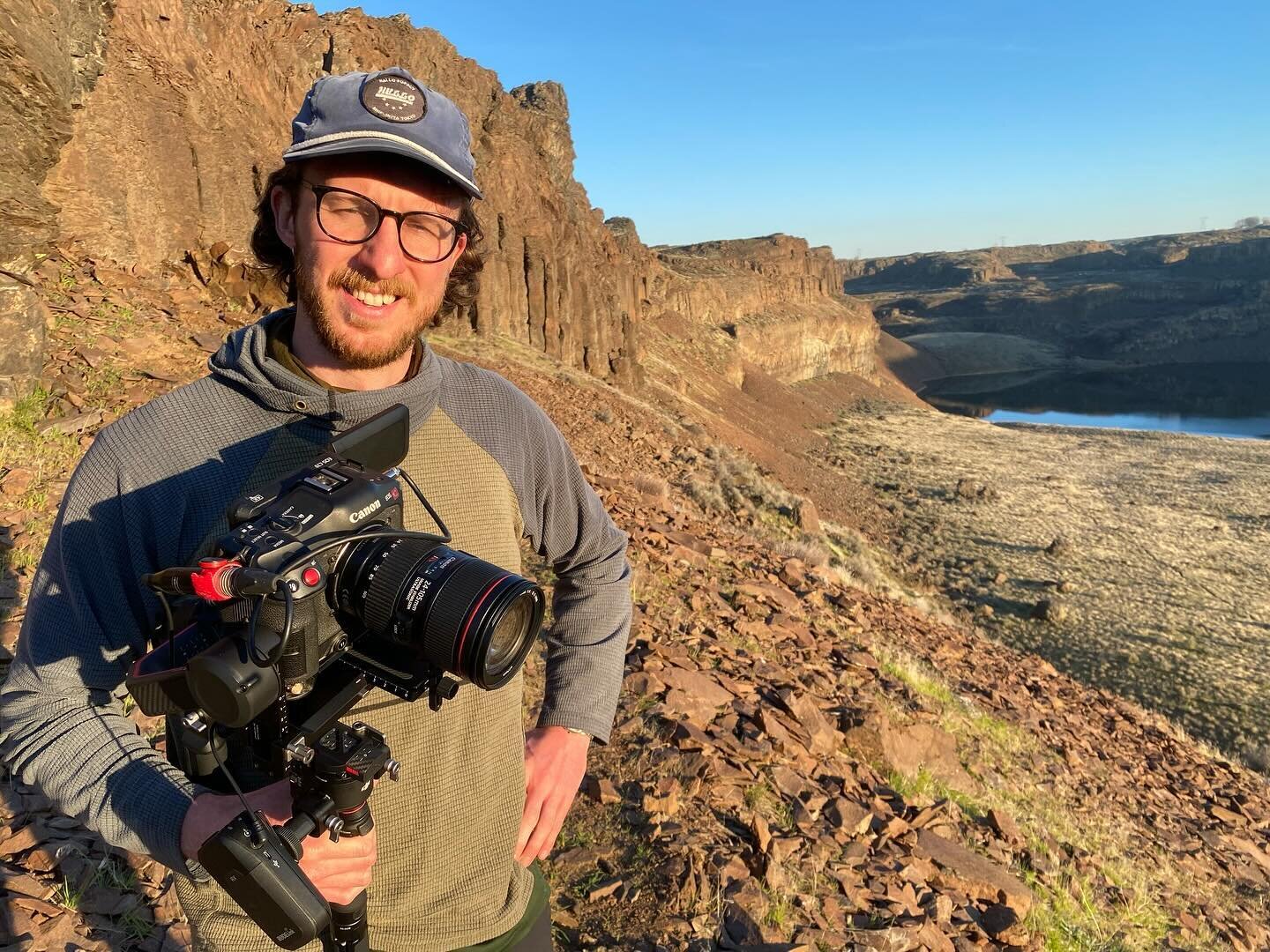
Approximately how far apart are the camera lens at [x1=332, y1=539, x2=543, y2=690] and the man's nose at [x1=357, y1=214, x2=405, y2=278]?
68 cm

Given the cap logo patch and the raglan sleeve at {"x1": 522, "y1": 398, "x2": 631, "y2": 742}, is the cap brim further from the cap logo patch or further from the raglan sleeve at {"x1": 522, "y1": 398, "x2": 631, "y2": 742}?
the raglan sleeve at {"x1": 522, "y1": 398, "x2": 631, "y2": 742}

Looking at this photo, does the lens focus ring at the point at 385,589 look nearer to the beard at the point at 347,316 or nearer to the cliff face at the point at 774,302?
the beard at the point at 347,316

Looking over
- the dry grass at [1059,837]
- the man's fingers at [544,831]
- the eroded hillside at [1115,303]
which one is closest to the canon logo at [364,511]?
the man's fingers at [544,831]

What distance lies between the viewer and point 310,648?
4.15ft

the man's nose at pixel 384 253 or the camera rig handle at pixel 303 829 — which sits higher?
the man's nose at pixel 384 253

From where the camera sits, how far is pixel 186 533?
156 centimetres

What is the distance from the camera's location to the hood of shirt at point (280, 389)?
1642mm

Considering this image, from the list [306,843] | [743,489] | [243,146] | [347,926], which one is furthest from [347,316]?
[743,489]

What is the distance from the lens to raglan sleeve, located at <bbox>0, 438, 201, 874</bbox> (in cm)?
138

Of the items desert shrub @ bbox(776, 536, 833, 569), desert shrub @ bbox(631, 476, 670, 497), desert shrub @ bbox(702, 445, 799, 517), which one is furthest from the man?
desert shrub @ bbox(702, 445, 799, 517)

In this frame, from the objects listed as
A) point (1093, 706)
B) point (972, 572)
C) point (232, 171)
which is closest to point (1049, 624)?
point (972, 572)

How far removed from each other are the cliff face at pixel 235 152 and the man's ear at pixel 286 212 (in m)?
2.19

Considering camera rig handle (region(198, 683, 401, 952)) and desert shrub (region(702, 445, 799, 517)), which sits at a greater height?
camera rig handle (region(198, 683, 401, 952))

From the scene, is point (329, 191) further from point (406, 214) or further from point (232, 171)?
point (232, 171)
